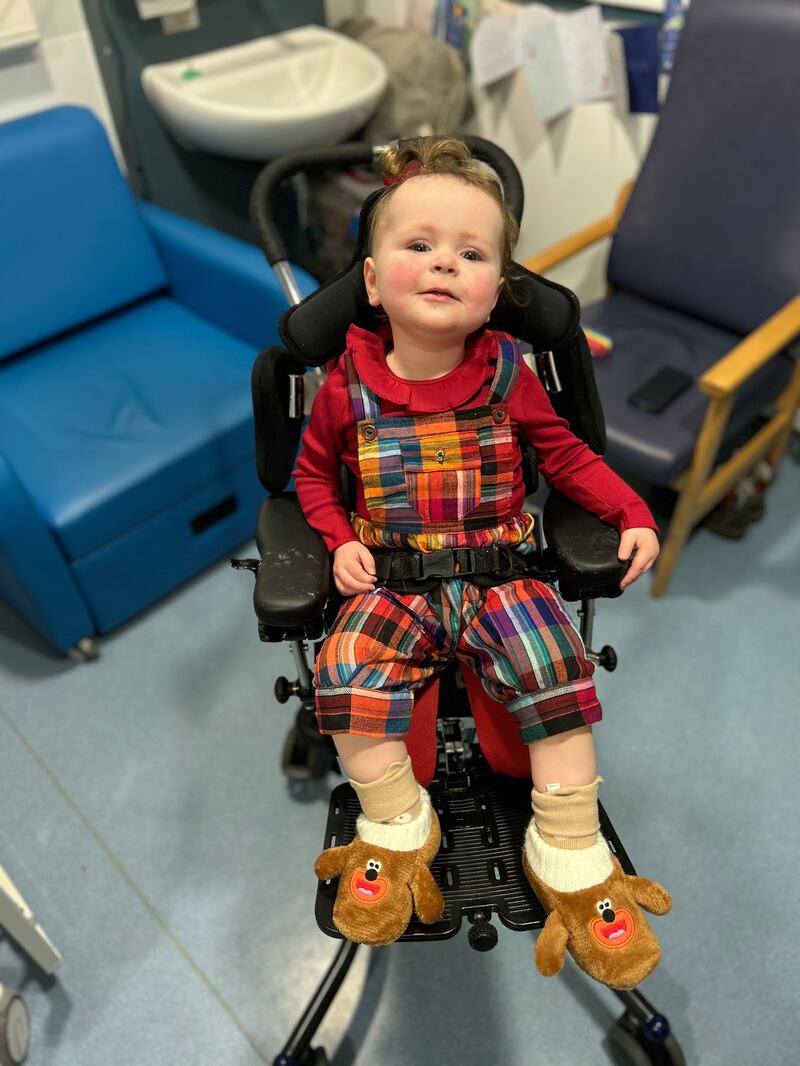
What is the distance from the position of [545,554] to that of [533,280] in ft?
1.21

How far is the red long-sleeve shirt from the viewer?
104cm

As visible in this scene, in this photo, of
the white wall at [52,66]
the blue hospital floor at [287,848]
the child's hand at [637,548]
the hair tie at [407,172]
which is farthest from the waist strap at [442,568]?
the white wall at [52,66]

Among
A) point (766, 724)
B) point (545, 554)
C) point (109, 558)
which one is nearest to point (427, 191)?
point (545, 554)

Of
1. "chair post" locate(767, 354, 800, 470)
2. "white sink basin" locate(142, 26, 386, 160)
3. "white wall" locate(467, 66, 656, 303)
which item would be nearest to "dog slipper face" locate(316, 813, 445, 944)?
→ "chair post" locate(767, 354, 800, 470)

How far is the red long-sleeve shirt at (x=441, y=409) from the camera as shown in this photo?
1041 millimetres

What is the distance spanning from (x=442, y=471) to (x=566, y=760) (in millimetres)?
393

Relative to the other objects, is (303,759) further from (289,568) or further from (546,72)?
(546,72)

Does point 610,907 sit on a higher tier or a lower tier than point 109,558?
higher

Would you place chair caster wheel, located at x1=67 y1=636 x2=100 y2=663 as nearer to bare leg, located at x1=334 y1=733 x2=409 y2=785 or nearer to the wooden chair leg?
bare leg, located at x1=334 y1=733 x2=409 y2=785

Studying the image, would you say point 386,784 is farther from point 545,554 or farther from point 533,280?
point 533,280

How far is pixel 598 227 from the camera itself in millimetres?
1920

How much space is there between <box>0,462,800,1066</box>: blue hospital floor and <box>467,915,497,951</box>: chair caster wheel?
52 cm

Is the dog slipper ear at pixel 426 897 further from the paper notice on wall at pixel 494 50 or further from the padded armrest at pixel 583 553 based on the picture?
the paper notice on wall at pixel 494 50

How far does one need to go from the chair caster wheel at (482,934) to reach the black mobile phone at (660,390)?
1122 millimetres
